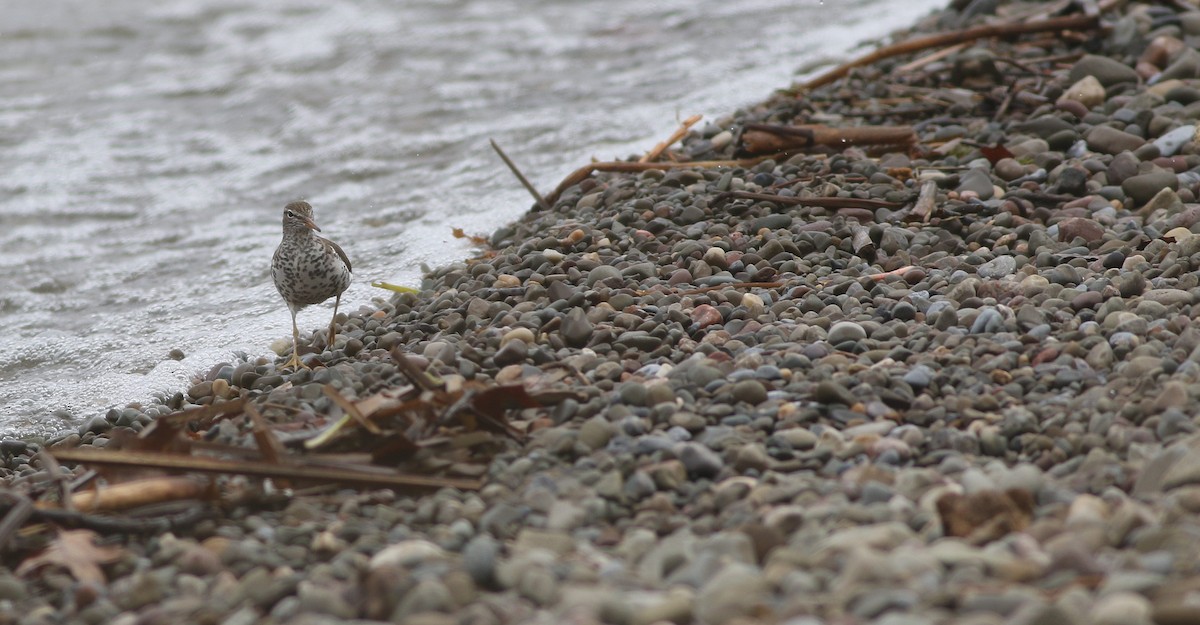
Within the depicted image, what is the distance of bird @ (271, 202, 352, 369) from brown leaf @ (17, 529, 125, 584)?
1.95 metres

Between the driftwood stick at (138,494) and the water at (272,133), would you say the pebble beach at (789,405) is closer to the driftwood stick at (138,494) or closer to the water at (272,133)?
the driftwood stick at (138,494)

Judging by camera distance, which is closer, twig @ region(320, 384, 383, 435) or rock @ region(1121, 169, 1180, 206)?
twig @ region(320, 384, 383, 435)

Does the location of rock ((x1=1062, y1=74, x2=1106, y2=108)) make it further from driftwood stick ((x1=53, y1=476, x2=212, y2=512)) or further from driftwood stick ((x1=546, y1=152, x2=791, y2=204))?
driftwood stick ((x1=53, y1=476, x2=212, y2=512))

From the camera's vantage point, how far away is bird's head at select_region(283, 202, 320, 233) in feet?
15.8

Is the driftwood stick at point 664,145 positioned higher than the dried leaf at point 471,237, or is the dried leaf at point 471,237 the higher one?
the driftwood stick at point 664,145

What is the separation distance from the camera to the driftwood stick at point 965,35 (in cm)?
642

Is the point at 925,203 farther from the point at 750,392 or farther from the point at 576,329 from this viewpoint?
the point at 750,392

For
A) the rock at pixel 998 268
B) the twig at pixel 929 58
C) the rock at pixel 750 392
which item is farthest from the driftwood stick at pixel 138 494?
the twig at pixel 929 58

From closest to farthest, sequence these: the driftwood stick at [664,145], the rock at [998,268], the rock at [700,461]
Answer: the rock at [700,461]
the rock at [998,268]
the driftwood stick at [664,145]

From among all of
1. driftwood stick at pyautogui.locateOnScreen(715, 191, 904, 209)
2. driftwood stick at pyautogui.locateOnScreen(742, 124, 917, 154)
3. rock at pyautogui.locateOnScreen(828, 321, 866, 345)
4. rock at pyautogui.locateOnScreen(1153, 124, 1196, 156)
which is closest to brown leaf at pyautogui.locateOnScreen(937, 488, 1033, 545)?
rock at pyautogui.locateOnScreen(828, 321, 866, 345)

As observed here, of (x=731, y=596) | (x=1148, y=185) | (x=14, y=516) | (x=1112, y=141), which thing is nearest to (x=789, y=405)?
(x=731, y=596)

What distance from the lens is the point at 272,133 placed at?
854 cm

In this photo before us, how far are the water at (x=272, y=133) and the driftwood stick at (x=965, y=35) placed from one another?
0.63 m

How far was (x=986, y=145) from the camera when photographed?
5336 mm
